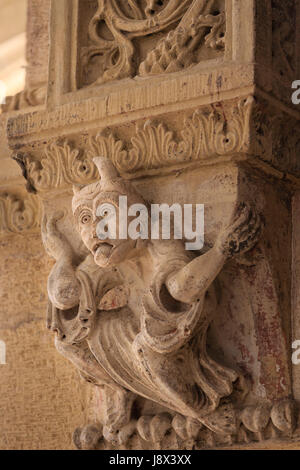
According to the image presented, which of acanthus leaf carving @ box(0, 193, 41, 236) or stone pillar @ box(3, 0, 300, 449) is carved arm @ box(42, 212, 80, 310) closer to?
stone pillar @ box(3, 0, 300, 449)

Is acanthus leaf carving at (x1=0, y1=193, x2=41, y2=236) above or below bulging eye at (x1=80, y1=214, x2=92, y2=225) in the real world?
above

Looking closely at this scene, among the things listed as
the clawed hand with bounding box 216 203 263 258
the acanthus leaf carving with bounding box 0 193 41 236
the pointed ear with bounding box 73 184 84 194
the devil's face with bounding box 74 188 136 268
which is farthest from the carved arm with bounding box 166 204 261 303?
the acanthus leaf carving with bounding box 0 193 41 236

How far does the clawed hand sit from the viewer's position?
3.42 m

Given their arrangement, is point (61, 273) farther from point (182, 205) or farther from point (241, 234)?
point (241, 234)

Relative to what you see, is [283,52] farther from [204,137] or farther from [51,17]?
[51,17]

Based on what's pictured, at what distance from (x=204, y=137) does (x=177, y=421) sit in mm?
799

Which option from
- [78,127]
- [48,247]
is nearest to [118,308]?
[48,247]

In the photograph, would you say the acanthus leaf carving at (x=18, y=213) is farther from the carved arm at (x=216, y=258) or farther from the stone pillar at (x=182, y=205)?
the carved arm at (x=216, y=258)

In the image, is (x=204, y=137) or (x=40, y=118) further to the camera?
(x=40, y=118)

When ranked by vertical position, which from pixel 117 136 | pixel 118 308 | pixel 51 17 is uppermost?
pixel 51 17

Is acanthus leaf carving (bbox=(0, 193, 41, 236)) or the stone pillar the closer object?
the stone pillar

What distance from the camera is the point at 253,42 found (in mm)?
3434

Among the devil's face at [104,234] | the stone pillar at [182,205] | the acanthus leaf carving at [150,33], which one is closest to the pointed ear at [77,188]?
the stone pillar at [182,205]
